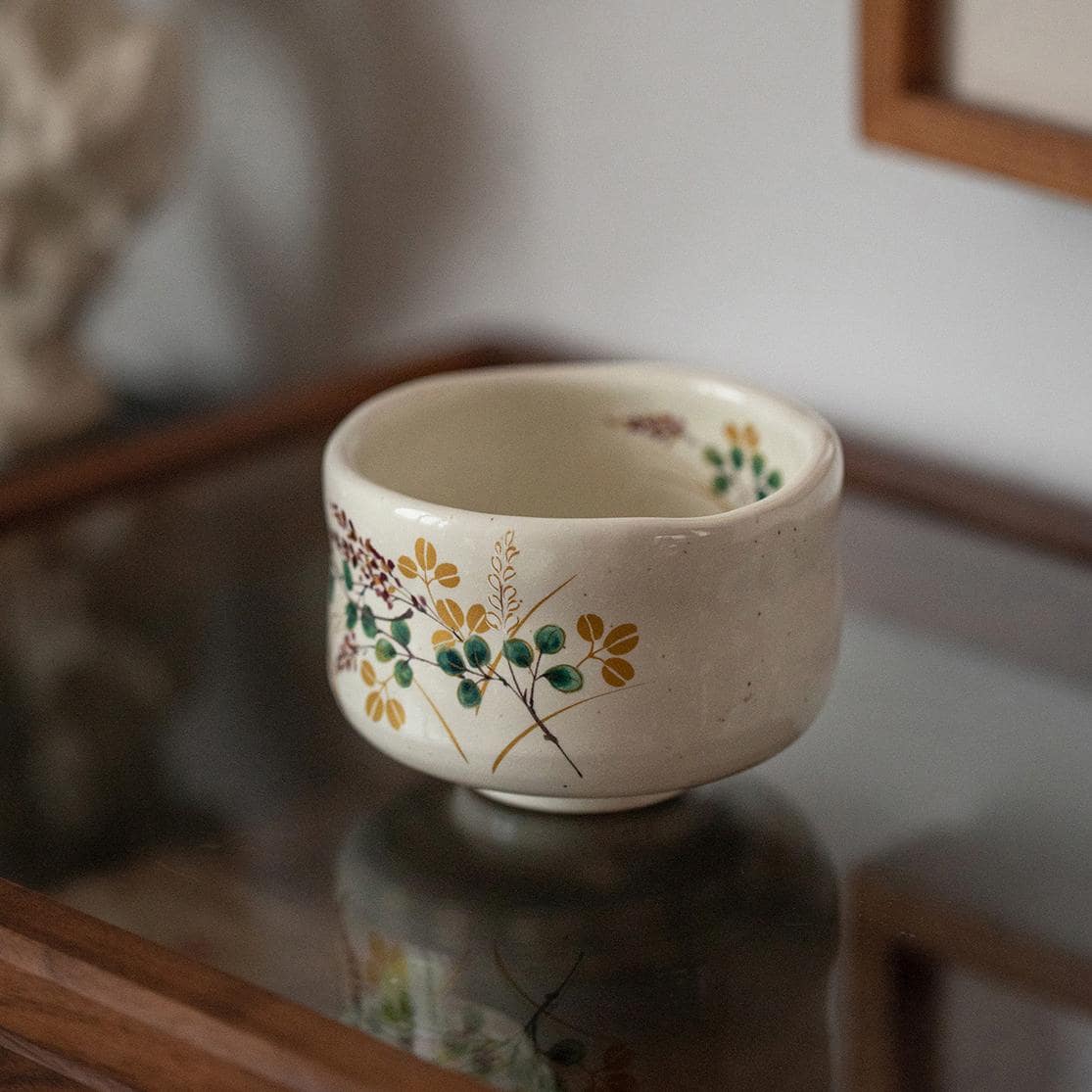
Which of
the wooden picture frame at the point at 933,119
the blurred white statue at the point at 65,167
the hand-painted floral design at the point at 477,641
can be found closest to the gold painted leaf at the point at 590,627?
the hand-painted floral design at the point at 477,641

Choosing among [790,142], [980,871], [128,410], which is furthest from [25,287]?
[980,871]

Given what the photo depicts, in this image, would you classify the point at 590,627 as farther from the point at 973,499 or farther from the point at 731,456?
the point at 973,499

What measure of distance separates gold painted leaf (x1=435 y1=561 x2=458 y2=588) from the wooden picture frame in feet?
0.67

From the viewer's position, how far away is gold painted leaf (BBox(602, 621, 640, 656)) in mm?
352

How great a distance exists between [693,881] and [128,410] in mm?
508

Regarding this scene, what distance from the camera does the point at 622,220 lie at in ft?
2.09

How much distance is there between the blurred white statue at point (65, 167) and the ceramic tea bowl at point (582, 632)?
26cm

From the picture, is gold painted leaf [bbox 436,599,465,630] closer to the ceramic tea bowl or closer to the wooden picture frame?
the ceramic tea bowl

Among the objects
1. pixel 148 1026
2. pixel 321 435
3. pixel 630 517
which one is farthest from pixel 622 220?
pixel 148 1026

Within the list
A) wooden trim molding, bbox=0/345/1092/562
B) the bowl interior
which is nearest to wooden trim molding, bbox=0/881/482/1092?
the bowl interior

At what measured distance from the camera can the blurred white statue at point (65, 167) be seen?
598 mm

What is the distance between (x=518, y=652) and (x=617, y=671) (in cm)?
2

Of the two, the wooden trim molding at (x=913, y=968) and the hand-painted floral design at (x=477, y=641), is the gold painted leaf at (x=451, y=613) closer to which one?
the hand-painted floral design at (x=477, y=641)

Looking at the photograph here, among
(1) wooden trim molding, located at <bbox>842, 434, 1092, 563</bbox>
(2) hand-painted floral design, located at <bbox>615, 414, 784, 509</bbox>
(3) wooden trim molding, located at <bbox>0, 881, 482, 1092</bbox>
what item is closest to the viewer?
(3) wooden trim molding, located at <bbox>0, 881, 482, 1092</bbox>
